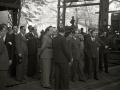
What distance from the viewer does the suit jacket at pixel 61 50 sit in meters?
6.28

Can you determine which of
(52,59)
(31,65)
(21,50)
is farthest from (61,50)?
(31,65)

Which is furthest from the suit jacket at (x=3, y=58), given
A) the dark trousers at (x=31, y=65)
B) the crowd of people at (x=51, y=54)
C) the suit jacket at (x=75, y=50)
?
the dark trousers at (x=31, y=65)

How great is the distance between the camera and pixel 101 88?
7695 millimetres

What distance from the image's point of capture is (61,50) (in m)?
6.39

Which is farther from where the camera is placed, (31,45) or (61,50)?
(31,45)

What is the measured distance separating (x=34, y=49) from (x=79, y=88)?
2.88 meters

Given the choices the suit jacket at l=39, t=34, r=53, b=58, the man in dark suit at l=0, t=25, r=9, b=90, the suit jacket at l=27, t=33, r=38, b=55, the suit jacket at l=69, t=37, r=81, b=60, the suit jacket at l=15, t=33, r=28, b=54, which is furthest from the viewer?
the suit jacket at l=27, t=33, r=38, b=55

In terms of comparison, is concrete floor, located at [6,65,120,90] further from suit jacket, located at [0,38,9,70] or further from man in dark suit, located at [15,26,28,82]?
suit jacket, located at [0,38,9,70]

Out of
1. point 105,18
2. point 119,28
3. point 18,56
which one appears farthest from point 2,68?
point 119,28

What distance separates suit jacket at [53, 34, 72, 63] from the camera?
628cm

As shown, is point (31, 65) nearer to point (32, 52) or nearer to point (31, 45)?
point (32, 52)

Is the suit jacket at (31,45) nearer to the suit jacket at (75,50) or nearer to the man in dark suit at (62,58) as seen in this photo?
the suit jacket at (75,50)

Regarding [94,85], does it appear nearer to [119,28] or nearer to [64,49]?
[64,49]

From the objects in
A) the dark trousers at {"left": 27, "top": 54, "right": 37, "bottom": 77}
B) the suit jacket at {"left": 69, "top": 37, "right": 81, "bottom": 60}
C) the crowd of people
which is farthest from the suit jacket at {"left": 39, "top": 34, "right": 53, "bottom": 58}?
the dark trousers at {"left": 27, "top": 54, "right": 37, "bottom": 77}
